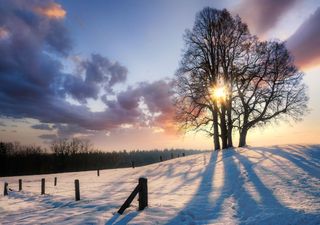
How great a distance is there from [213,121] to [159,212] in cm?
2376

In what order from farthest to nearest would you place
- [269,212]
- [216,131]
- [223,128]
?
[216,131], [223,128], [269,212]

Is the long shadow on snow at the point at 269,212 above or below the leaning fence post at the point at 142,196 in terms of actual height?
below

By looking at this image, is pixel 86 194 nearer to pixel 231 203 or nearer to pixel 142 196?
pixel 142 196

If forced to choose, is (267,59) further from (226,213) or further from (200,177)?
(226,213)

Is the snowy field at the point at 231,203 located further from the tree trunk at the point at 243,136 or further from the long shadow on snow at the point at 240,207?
the tree trunk at the point at 243,136

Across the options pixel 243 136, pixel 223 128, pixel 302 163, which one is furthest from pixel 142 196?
pixel 243 136

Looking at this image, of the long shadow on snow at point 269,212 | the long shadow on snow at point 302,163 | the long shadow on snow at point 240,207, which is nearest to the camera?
the long shadow on snow at point 269,212

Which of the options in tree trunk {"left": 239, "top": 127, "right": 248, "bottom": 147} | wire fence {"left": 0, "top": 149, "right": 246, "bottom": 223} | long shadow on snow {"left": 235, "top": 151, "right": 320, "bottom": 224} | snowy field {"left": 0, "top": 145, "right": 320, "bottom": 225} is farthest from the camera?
tree trunk {"left": 239, "top": 127, "right": 248, "bottom": 147}

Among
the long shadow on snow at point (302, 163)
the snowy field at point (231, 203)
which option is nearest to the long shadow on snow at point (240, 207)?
the snowy field at point (231, 203)

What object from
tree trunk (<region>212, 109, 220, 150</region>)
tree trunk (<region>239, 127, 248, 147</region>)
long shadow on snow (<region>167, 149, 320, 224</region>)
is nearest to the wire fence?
long shadow on snow (<region>167, 149, 320, 224</region>)

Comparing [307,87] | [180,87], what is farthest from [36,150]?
[307,87]

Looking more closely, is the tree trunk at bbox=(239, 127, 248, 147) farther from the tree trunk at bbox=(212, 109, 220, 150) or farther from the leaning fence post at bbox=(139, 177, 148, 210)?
the leaning fence post at bbox=(139, 177, 148, 210)

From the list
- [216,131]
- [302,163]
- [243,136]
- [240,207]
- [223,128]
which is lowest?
[240,207]

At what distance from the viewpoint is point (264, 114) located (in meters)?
32.9
